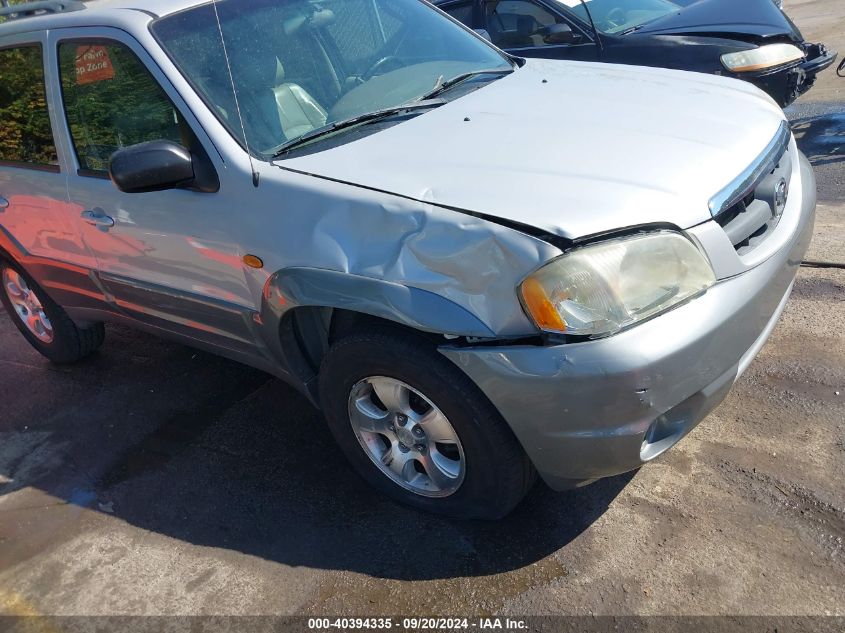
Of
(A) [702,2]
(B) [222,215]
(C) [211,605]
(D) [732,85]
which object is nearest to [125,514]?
(C) [211,605]

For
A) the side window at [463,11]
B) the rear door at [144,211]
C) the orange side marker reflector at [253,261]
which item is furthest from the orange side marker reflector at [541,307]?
the side window at [463,11]

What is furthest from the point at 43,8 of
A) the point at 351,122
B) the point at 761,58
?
the point at 761,58

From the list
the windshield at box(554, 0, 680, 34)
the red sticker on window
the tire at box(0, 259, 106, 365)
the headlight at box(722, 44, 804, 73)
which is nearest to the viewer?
the red sticker on window

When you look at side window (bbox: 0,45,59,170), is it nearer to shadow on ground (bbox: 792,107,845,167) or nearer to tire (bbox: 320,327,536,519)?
tire (bbox: 320,327,536,519)

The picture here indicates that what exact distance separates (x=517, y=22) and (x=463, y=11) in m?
0.57

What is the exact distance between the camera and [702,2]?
6.84m

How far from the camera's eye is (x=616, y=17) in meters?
6.88

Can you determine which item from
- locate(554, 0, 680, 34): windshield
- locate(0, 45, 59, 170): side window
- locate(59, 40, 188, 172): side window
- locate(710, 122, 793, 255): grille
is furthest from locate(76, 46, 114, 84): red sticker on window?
locate(554, 0, 680, 34): windshield

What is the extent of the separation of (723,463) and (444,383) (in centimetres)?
122

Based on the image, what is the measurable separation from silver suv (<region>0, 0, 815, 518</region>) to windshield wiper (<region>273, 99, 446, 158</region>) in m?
0.01

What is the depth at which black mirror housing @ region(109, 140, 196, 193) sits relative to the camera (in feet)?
9.42

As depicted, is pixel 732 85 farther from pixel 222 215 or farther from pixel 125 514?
pixel 125 514

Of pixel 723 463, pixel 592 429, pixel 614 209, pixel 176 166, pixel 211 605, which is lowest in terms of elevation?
A: pixel 723 463

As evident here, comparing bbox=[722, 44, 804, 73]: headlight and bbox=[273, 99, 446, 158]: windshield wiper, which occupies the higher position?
bbox=[273, 99, 446, 158]: windshield wiper
